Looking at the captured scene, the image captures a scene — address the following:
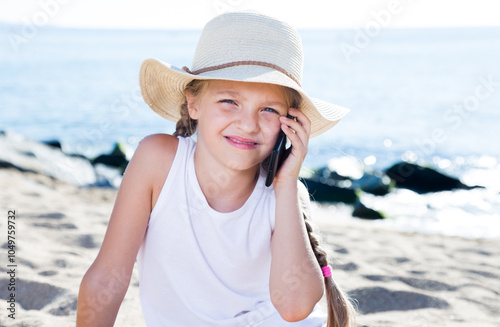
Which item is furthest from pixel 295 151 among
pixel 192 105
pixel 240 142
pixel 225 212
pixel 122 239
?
pixel 122 239

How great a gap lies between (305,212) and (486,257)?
3.04 metres

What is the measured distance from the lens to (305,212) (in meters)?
2.71

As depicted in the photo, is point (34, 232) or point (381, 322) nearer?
point (381, 322)

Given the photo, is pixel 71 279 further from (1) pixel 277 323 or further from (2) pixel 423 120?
(2) pixel 423 120

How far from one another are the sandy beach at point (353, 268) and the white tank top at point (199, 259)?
75 cm

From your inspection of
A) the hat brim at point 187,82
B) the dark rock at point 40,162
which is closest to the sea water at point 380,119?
the hat brim at point 187,82

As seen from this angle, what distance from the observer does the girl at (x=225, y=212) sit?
2.38 meters

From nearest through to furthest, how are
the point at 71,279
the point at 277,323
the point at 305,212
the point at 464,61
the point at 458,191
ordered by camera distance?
the point at 277,323 → the point at 305,212 → the point at 71,279 → the point at 458,191 → the point at 464,61

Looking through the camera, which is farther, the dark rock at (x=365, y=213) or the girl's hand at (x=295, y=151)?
the dark rock at (x=365, y=213)

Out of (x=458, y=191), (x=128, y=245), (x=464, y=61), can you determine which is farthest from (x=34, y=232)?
(x=464, y=61)

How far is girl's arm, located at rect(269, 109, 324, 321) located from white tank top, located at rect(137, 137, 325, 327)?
12cm

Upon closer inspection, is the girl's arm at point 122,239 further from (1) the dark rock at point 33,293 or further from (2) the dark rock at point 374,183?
(2) the dark rock at point 374,183

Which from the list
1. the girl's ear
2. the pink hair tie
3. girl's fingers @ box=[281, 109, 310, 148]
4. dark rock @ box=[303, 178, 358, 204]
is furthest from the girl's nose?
dark rock @ box=[303, 178, 358, 204]

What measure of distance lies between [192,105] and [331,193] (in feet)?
20.3
